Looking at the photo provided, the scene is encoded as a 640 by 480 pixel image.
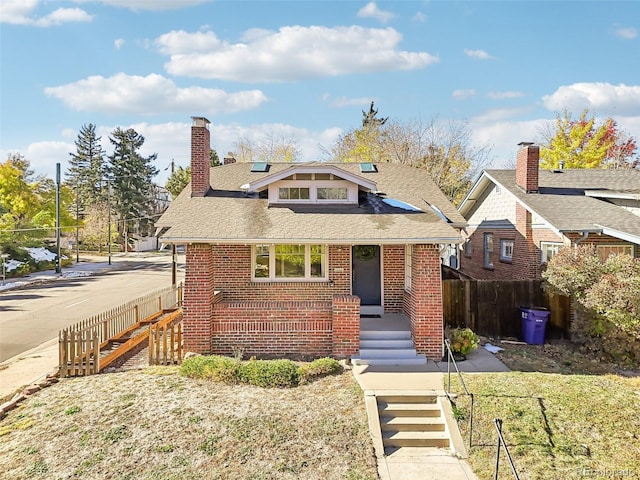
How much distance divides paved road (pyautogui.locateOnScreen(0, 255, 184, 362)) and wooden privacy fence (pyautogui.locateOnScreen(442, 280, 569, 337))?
1341 centimetres

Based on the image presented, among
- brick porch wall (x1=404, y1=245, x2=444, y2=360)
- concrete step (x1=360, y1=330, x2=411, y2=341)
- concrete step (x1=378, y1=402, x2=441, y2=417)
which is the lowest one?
concrete step (x1=378, y1=402, x2=441, y2=417)

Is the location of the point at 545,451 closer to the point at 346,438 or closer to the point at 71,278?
the point at 346,438

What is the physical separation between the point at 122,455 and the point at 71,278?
97.1 feet

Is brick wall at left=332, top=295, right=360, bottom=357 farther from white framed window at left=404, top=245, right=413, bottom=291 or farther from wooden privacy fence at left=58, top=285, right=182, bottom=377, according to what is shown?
wooden privacy fence at left=58, top=285, right=182, bottom=377

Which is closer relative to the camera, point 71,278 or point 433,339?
point 433,339

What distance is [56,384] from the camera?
9.05m

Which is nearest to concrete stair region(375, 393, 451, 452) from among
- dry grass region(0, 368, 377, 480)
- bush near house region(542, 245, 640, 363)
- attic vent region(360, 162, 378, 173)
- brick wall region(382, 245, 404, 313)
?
dry grass region(0, 368, 377, 480)

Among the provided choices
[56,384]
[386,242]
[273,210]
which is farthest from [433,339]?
[56,384]

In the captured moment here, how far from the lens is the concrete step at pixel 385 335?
10.6 metres

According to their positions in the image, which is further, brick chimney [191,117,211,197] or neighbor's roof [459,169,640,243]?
brick chimney [191,117,211,197]

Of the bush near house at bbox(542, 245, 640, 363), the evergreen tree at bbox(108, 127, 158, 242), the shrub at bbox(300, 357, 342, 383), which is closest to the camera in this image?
the shrub at bbox(300, 357, 342, 383)

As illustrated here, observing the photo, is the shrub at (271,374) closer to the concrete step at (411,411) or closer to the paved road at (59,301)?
the concrete step at (411,411)

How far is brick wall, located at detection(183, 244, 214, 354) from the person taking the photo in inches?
404

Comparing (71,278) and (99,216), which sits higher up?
(99,216)
